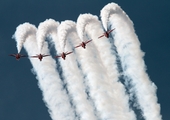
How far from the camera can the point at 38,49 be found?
172250 mm

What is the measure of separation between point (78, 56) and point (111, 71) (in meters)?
12.6

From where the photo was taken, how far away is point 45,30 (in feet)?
562

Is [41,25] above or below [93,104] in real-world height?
above

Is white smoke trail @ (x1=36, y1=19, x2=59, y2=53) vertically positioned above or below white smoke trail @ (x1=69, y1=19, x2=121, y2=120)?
above

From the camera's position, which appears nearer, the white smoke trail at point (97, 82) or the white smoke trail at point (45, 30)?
the white smoke trail at point (97, 82)

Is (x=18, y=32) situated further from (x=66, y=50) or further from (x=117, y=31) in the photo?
(x=117, y=31)

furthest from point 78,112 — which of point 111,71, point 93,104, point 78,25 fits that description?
point 78,25

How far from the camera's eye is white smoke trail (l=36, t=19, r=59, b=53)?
16950 centimetres

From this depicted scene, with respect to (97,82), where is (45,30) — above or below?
above

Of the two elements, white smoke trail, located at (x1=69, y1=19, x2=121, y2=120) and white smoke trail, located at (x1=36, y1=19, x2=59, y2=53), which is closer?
white smoke trail, located at (x1=69, y1=19, x2=121, y2=120)

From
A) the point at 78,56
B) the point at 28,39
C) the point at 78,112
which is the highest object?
the point at 28,39

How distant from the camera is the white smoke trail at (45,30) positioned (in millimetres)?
169500

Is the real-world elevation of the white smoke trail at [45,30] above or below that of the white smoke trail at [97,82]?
above

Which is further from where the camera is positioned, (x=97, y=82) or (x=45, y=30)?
(x=45, y=30)
